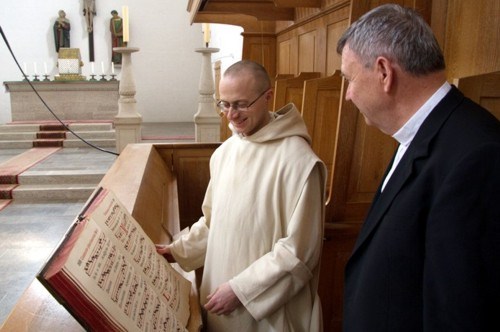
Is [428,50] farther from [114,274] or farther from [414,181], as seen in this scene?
[114,274]

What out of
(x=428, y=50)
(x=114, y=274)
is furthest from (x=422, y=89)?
(x=114, y=274)

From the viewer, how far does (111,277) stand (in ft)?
3.14

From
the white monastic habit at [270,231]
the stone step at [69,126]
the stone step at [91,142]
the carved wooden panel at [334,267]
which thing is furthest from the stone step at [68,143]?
the white monastic habit at [270,231]

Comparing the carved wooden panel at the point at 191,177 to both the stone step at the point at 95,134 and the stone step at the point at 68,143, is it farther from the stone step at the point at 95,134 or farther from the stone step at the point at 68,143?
the stone step at the point at 95,134

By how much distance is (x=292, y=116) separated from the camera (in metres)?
1.56

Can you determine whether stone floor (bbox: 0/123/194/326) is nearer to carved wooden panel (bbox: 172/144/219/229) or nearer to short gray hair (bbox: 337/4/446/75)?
carved wooden panel (bbox: 172/144/219/229)

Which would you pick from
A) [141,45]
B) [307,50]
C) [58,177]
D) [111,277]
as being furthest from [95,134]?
[111,277]

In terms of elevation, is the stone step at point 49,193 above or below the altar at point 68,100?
below

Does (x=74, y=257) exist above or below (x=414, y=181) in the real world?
below

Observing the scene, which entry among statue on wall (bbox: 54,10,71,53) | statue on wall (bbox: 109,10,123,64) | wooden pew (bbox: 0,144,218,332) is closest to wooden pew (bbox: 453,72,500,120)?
wooden pew (bbox: 0,144,218,332)

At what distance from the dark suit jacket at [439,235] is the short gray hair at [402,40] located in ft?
0.31

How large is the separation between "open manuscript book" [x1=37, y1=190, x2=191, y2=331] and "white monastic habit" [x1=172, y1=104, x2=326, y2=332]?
0.22m

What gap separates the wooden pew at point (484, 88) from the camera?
5.51 ft

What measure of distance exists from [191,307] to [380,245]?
0.74 m
